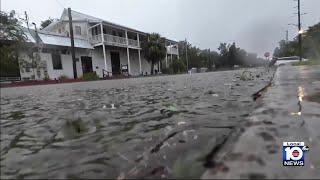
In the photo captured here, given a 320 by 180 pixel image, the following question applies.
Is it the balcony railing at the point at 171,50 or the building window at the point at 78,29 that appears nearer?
the building window at the point at 78,29

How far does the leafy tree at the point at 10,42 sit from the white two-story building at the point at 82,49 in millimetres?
714

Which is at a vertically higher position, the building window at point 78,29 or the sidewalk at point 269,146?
the building window at point 78,29

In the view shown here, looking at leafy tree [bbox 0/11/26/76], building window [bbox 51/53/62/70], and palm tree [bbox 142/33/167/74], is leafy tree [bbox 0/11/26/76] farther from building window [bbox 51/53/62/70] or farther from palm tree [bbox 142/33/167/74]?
palm tree [bbox 142/33/167/74]

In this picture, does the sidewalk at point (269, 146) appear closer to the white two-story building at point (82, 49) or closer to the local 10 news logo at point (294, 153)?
the local 10 news logo at point (294, 153)

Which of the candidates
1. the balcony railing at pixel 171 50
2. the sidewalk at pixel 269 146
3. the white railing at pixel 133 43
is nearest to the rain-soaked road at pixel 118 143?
the sidewalk at pixel 269 146

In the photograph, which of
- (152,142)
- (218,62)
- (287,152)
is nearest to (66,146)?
(152,142)

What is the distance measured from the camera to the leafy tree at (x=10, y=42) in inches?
1028

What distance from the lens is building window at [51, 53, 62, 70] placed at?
104ft

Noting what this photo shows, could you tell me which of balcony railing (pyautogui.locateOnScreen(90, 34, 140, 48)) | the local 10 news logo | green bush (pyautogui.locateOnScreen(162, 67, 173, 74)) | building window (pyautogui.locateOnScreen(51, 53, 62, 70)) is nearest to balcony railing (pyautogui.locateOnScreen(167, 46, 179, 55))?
green bush (pyautogui.locateOnScreen(162, 67, 173, 74))

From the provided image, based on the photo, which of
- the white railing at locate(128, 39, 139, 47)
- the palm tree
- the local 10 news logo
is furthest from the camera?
the palm tree

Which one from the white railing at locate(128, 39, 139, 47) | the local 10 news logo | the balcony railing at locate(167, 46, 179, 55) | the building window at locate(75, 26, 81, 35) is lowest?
the local 10 news logo

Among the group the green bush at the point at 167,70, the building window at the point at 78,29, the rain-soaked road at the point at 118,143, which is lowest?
the green bush at the point at 167,70

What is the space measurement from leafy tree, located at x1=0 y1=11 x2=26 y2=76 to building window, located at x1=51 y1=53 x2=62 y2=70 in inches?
162

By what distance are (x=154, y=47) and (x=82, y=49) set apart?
32.4ft
